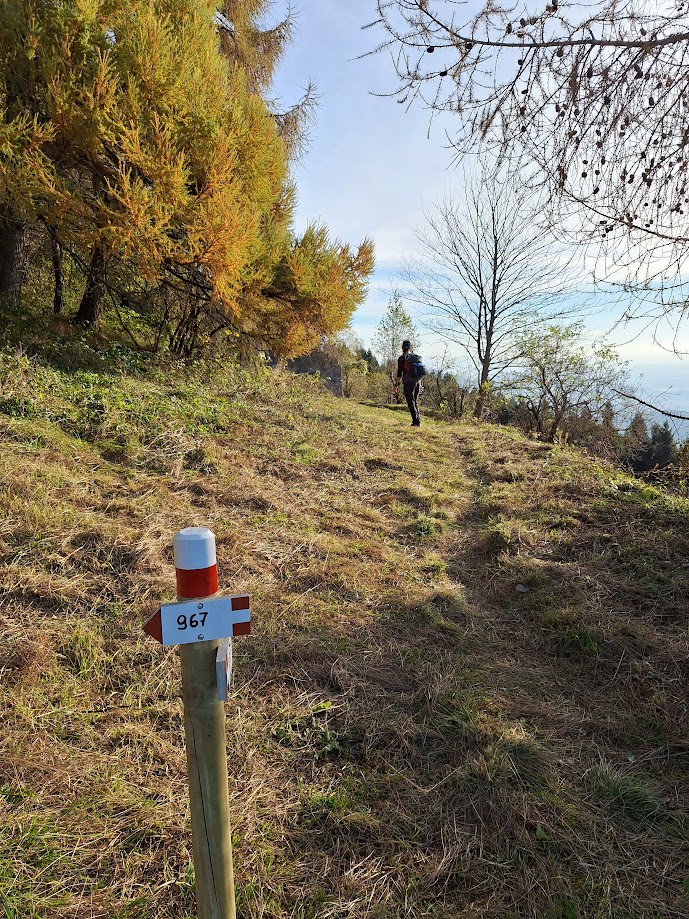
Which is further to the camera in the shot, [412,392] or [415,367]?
[412,392]

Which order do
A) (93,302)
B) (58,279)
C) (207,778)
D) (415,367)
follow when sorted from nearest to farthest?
(207,778), (58,279), (93,302), (415,367)

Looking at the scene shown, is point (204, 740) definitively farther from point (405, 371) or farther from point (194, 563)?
point (405, 371)

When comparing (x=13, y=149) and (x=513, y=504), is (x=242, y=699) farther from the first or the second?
(x=13, y=149)

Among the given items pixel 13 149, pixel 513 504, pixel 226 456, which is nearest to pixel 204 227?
pixel 13 149

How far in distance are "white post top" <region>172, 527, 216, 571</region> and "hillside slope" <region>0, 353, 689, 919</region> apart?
1.36 m

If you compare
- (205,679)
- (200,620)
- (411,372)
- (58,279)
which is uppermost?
(58,279)

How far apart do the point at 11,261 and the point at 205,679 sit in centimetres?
815

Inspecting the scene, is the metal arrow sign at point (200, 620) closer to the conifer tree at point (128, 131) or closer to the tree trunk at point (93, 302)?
the conifer tree at point (128, 131)

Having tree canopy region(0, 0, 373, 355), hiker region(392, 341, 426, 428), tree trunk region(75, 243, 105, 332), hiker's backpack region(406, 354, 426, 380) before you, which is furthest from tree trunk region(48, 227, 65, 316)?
hiker's backpack region(406, 354, 426, 380)

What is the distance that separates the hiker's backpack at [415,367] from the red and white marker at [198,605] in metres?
9.48

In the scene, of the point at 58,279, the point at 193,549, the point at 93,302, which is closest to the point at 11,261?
the point at 58,279

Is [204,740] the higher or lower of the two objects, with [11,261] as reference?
lower

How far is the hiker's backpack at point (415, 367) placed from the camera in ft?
33.4

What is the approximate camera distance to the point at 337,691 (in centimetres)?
263
